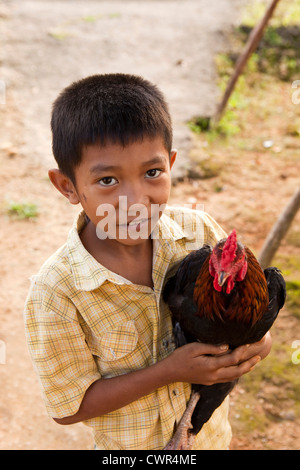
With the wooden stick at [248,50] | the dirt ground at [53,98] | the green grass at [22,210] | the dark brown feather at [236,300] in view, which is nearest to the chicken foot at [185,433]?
the dark brown feather at [236,300]

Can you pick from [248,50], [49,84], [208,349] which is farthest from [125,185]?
[49,84]

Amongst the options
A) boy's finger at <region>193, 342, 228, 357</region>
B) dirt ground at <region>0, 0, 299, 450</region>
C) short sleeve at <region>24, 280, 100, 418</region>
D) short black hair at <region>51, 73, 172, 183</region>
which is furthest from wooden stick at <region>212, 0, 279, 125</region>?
short sleeve at <region>24, 280, 100, 418</region>

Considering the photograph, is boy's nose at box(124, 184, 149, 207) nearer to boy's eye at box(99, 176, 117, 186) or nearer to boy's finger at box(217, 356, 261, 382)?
boy's eye at box(99, 176, 117, 186)

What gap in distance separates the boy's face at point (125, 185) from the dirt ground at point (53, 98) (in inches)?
81.2

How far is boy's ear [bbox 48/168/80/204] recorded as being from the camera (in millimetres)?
1635

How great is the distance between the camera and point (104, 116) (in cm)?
147

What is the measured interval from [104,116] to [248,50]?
17.2 feet

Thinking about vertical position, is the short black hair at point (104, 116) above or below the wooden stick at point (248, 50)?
below

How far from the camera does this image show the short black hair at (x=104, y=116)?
147 centimetres

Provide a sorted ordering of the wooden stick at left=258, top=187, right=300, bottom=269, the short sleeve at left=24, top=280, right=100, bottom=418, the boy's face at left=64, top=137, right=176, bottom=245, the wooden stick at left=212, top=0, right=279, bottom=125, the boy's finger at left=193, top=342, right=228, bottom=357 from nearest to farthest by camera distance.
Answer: the boy's face at left=64, top=137, right=176, bottom=245, the short sleeve at left=24, top=280, right=100, bottom=418, the boy's finger at left=193, top=342, right=228, bottom=357, the wooden stick at left=258, top=187, right=300, bottom=269, the wooden stick at left=212, top=0, right=279, bottom=125

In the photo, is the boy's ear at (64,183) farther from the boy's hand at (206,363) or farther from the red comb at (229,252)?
the boy's hand at (206,363)

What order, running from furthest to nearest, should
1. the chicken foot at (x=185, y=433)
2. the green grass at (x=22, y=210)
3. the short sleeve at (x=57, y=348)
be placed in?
the green grass at (x=22, y=210) → the chicken foot at (x=185, y=433) → the short sleeve at (x=57, y=348)

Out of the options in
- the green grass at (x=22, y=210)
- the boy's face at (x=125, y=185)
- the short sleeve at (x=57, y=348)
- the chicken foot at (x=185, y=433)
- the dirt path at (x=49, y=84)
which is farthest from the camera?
the green grass at (x=22, y=210)

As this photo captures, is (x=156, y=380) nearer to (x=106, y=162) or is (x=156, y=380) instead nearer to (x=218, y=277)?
(x=218, y=277)
